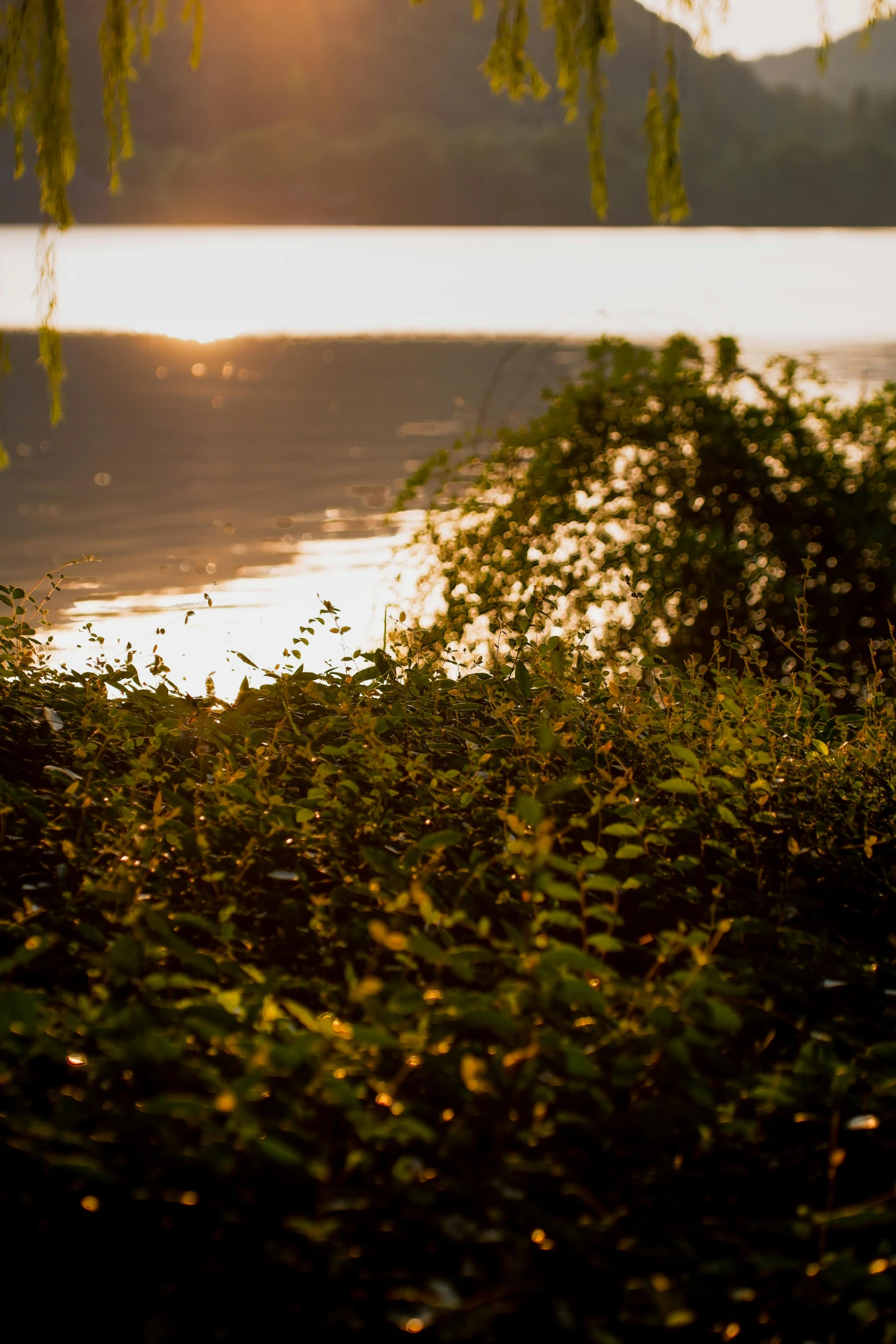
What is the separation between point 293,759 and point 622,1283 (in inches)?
85.2

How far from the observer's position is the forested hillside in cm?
10262

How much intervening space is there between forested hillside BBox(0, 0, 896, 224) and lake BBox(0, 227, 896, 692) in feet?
127

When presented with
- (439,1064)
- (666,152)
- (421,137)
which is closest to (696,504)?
(666,152)

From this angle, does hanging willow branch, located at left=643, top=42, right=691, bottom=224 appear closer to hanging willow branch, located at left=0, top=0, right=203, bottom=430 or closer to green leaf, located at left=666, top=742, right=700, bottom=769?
hanging willow branch, located at left=0, top=0, right=203, bottom=430

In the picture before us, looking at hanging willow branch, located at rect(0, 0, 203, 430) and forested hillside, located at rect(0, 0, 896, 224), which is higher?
forested hillside, located at rect(0, 0, 896, 224)

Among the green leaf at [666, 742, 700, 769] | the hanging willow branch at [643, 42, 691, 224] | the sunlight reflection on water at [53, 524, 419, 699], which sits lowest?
the green leaf at [666, 742, 700, 769]

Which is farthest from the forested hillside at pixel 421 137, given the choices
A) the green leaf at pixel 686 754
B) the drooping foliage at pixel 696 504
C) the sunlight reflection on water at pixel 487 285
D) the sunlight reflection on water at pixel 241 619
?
the green leaf at pixel 686 754

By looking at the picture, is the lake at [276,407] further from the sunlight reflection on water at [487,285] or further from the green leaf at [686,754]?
the green leaf at [686,754]

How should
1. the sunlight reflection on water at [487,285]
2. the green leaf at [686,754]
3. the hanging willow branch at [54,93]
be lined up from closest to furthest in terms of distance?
the green leaf at [686,754]
the hanging willow branch at [54,93]
the sunlight reflection on water at [487,285]

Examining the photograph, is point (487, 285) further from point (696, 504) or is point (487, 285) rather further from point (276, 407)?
point (696, 504)

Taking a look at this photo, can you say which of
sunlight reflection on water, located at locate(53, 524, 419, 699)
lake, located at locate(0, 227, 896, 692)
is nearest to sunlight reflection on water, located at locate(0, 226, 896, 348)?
lake, located at locate(0, 227, 896, 692)

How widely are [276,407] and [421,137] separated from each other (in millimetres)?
103116

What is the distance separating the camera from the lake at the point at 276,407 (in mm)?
9844

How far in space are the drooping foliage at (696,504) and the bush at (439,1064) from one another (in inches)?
115
